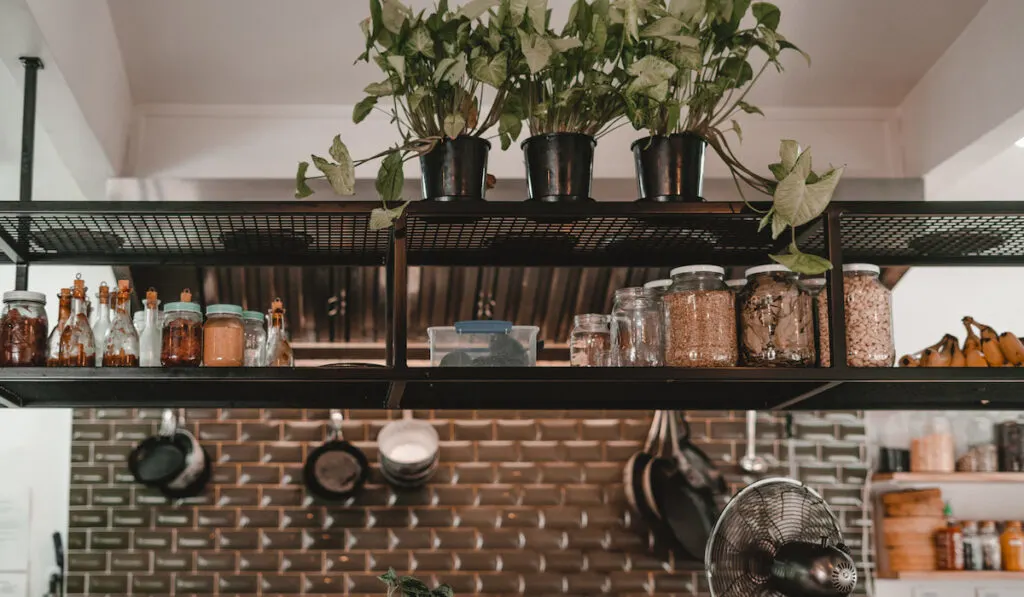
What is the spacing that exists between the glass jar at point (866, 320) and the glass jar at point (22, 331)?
1897 mm

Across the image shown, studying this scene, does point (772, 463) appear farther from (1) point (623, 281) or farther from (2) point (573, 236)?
(2) point (573, 236)

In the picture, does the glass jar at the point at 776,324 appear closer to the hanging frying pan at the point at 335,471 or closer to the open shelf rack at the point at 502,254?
the open shelf rack at the point at 502,254

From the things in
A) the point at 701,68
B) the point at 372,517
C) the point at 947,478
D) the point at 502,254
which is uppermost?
the point at 701,68

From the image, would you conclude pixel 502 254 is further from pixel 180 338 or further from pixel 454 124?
pixel 180 338

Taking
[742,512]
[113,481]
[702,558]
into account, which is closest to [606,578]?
[702,558]

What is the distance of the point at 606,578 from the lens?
4.27 metres

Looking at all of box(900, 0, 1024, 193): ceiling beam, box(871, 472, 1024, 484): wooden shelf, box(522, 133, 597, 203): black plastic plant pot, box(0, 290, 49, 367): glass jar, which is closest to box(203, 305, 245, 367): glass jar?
box(0, 290, 49, 367): glass jar

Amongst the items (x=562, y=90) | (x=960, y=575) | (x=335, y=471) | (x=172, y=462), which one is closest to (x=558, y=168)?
(x=562, y=90)

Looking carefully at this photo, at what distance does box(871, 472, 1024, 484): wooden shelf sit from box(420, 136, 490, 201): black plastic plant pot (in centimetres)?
298

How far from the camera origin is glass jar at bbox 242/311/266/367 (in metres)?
2.46

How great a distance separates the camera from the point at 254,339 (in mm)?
2477

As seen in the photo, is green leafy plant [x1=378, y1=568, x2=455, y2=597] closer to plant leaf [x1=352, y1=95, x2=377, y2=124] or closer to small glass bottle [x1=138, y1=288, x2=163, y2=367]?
small glass bottle [x1=138, y1=288, x2=163, y2=367]

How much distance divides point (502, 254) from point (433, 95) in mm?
562

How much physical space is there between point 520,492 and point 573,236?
1.99 metres
